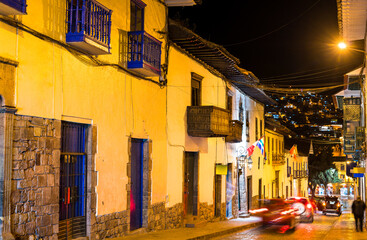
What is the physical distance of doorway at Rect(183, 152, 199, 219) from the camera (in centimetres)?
1966

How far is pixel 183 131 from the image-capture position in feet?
61.8

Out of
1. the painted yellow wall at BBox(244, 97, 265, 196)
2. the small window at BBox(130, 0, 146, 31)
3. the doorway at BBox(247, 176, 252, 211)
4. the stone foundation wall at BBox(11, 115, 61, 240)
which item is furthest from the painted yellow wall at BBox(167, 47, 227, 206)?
the doorway at BBox(247, 176, 252, 211)

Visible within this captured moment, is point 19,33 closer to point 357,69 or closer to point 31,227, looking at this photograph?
point 31,227

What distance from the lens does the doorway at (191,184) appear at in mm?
19656

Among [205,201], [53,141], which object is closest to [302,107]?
[205,201]

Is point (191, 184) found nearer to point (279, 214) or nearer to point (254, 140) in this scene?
point (279, 214)

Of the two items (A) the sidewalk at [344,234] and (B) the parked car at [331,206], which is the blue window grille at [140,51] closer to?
(A) the sidewalk at [344,234]

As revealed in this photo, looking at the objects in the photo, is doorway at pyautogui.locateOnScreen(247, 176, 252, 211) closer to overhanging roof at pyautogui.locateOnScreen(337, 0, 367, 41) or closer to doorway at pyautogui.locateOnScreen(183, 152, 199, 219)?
doorway at pyautogui.locateOnScreen(183, 152, 199, 219)

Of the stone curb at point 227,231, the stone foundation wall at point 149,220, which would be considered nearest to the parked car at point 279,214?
the stone curb at point 227,231

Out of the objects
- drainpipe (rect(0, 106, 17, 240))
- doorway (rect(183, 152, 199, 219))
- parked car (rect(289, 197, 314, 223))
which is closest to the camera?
drainpipe (rect(0, 106, 17, 240))

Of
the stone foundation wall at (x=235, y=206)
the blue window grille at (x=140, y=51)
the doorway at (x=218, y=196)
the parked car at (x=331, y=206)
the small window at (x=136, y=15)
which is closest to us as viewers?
the blue window grille at (x=140, y=51)

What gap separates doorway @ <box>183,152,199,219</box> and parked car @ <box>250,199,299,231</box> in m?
2.79

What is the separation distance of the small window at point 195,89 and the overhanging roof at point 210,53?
2.79ft

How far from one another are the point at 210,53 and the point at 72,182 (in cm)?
979
